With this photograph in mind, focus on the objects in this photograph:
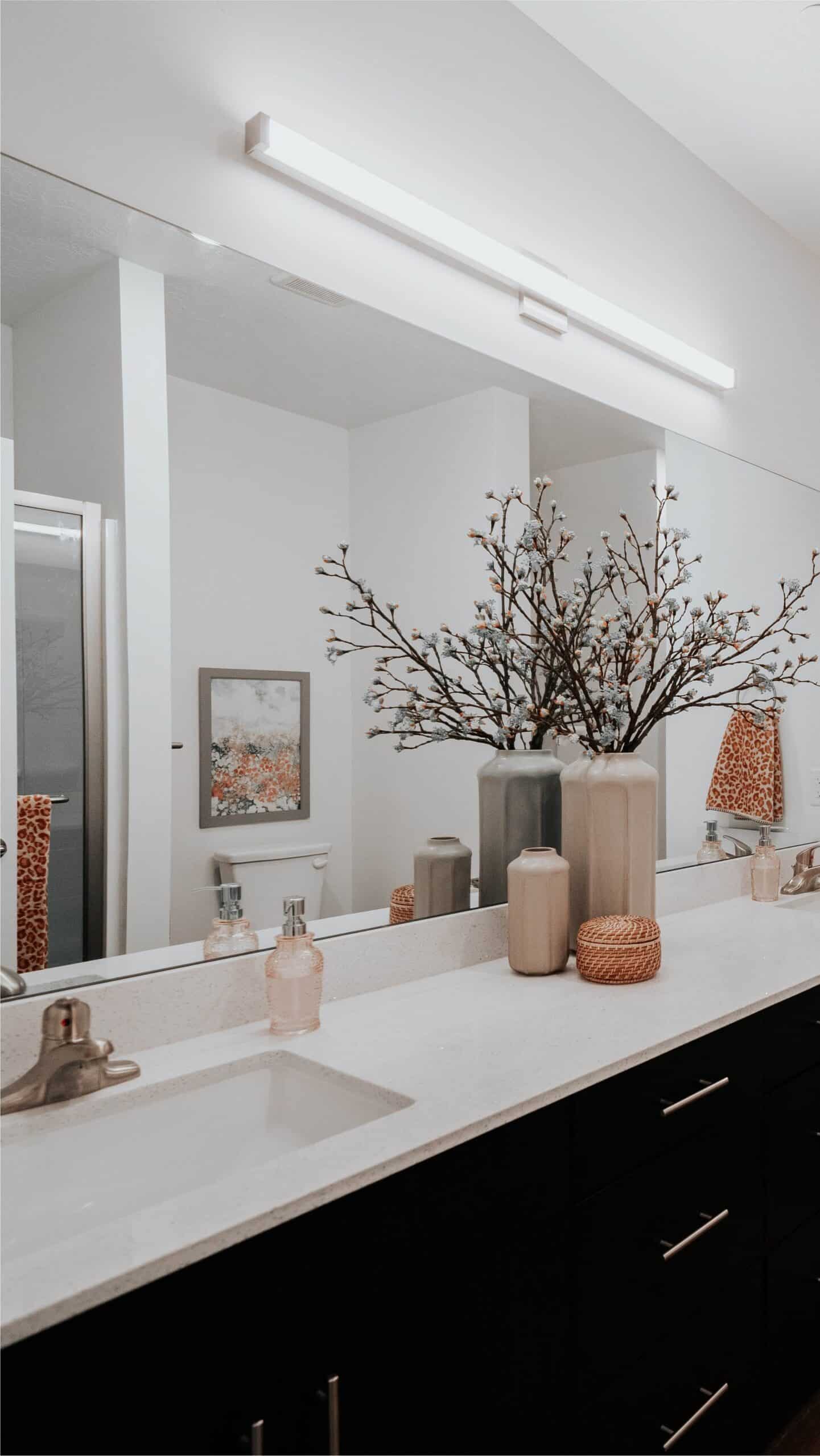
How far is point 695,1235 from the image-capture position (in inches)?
52.6

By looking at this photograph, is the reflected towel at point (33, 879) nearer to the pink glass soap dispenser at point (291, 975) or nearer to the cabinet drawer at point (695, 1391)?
the pink glass soap dispenser at point (291, 975)

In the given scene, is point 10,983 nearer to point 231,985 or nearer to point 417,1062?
point 231,985

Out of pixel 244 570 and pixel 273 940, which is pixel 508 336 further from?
pixel 273 940

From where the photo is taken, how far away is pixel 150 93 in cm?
135

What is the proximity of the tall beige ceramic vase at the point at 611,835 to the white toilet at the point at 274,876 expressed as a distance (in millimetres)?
493

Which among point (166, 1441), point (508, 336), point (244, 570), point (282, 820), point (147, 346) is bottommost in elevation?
point (166, 1441)

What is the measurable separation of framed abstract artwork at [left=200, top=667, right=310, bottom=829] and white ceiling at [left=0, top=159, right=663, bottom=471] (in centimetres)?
44

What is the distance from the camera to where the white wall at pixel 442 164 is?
1.31 metres

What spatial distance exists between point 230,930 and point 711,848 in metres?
1.48

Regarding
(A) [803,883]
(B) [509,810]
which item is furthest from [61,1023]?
(A) [803,883]

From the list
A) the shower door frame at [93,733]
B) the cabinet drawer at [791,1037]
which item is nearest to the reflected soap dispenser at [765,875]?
the cabinet drawer at [791,1037]

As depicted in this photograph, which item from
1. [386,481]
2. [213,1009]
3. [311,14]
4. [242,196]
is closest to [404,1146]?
[213,1009]

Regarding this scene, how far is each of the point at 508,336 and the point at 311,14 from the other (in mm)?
644

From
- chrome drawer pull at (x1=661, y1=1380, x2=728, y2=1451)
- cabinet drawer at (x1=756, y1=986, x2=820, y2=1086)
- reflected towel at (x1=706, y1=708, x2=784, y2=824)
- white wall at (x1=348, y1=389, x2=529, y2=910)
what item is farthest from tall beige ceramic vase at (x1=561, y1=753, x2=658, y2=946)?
reflected towel at (x1=706, y1=708, x2=784, y2=824)
